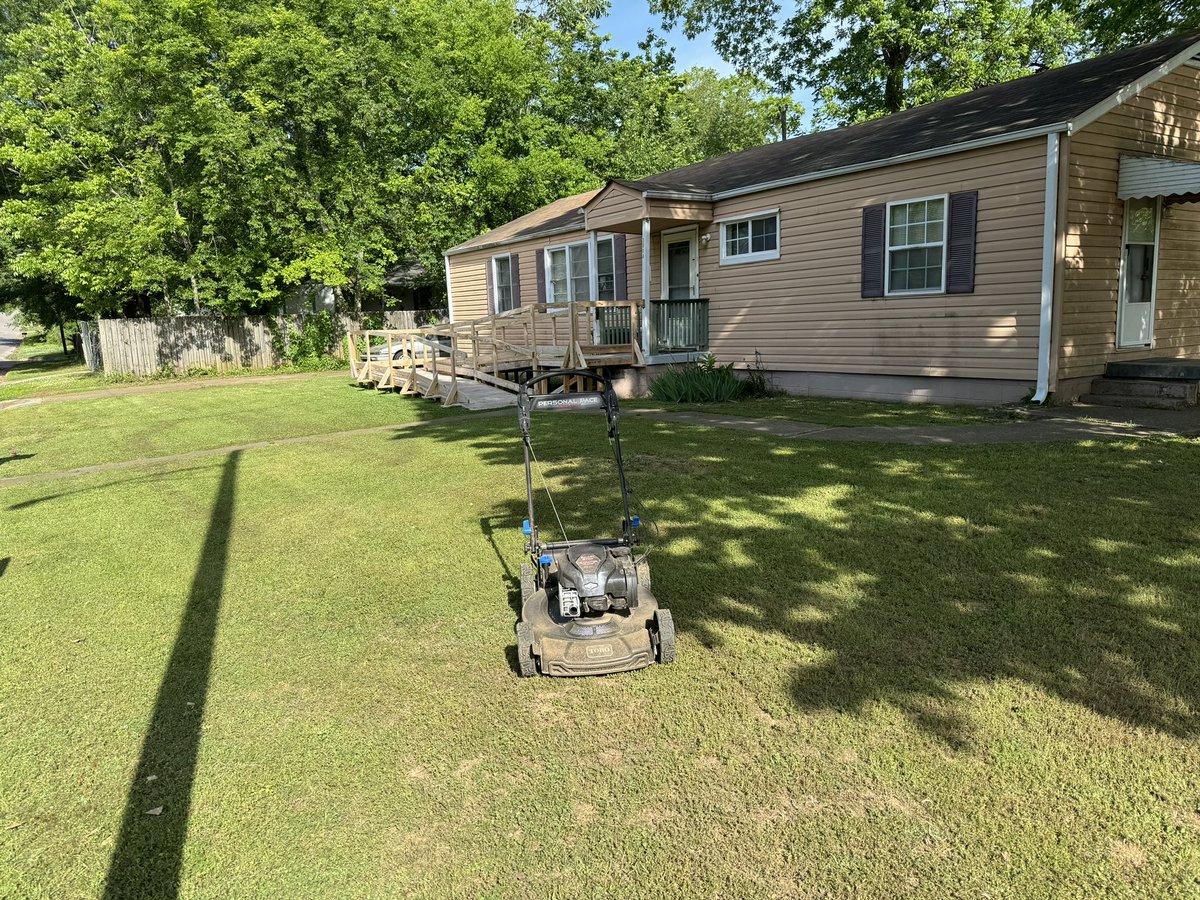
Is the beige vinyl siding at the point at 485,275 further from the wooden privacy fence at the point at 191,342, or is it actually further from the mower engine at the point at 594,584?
the mower engine at the point at 594,584

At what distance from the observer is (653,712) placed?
3205 mm

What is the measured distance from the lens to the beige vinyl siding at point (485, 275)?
16016 millimetres

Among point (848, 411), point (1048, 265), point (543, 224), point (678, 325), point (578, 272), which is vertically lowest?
point (848, 411)

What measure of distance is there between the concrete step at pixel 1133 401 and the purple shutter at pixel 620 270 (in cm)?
865

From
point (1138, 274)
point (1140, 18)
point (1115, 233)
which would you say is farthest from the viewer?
point (1140, 18)

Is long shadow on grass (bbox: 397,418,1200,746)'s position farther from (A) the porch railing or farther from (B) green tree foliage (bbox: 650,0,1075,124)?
(B) green tree foliage (bbox: 650,0,1075,124)

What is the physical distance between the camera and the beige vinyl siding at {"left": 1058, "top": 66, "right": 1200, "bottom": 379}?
32.7 feet

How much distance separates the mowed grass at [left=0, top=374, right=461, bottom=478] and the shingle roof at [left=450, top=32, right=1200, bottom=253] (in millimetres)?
6215

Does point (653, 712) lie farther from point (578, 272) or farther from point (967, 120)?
point (578, 272)

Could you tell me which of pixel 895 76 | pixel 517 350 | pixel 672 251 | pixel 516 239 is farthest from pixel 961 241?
pixel 895 76

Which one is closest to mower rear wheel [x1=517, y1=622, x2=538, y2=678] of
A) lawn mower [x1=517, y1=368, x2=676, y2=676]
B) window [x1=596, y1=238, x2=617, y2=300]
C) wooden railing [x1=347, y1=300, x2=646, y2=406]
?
lawn mower [x1=517, y1=368, x2=676, y2=676]

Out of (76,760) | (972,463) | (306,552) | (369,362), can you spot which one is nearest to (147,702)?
(76,760)

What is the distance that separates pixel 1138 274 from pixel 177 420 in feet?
48.2

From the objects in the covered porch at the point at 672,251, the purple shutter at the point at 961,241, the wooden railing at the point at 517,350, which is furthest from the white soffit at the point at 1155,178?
the wooden railing at the point at 517,350
